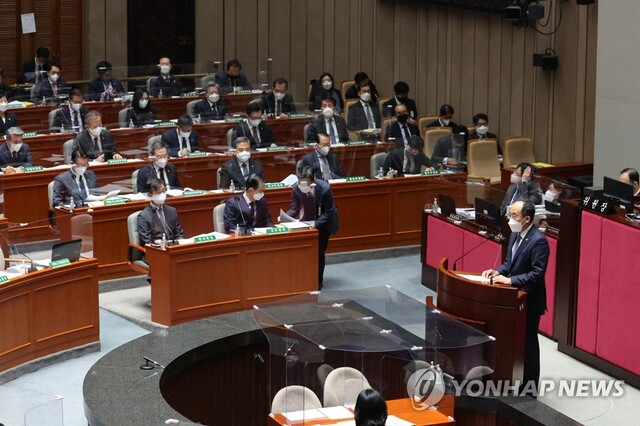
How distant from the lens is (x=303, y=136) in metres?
17.8

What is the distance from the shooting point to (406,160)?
1540cm

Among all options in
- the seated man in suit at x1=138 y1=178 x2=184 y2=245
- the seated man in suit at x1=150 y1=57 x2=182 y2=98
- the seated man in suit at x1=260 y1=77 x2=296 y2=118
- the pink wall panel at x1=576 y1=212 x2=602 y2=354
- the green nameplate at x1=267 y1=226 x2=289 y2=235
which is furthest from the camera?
the seated man in suit at x1=150 y1=57 x2=182 y2=98

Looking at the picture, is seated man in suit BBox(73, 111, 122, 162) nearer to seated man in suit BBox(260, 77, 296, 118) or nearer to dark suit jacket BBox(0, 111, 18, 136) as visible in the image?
dark suit jacket BBox(0, 111, 18, 136)

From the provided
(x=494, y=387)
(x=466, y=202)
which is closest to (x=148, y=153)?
(x=466, y=202)

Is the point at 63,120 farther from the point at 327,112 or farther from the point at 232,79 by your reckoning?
the point at 232,79

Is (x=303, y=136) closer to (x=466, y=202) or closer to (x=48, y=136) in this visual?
(x=48, y=136)

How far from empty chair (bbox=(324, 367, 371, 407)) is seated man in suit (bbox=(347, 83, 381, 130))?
9.98m

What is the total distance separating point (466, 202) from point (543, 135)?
15.2 feet

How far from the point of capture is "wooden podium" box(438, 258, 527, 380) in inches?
379

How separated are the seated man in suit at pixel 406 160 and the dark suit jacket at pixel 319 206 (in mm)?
2044

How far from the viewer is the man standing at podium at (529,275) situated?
9.92 m

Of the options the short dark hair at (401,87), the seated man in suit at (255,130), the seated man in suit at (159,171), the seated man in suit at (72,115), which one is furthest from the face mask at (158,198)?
the short dark hair at (401,87)

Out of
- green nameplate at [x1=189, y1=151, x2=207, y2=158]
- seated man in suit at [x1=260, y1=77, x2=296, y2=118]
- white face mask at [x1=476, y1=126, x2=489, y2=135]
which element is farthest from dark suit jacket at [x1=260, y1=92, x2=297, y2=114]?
green nameplate at [x1=189, y1=151, x2=207, y2=158]

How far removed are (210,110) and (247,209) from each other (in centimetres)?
586
